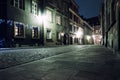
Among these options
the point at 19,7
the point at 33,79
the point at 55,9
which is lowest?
the point at 33,79

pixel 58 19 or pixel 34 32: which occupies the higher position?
pixel 58 19

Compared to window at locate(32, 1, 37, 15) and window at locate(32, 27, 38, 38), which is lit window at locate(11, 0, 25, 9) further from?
window at locate(32, 27, 38, 38)

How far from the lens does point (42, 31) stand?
22.0 metres

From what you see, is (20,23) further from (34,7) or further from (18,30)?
(34,7)

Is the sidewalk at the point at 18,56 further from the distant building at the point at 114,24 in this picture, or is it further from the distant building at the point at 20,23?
the distant building at the point at 20,23

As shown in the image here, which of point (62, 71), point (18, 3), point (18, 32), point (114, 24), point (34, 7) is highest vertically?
point (34, 7)

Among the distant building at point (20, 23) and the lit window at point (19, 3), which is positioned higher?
the lit window at point (19, 3)

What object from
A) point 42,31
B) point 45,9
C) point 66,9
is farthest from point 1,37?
point 66,9

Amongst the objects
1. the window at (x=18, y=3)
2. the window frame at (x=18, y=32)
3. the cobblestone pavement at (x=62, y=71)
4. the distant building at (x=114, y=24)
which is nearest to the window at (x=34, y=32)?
the window frame at (x=18, y=32)

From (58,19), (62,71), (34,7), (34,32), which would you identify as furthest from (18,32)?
(58,19)

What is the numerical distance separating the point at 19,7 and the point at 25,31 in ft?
9.14

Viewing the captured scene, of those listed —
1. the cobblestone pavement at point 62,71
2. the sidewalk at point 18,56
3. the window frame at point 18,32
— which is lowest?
the cobblestone pavement at point 62,71

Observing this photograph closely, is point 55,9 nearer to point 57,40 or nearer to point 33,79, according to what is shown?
point 57,40

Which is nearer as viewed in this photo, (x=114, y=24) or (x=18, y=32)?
(x=114, y=24)
